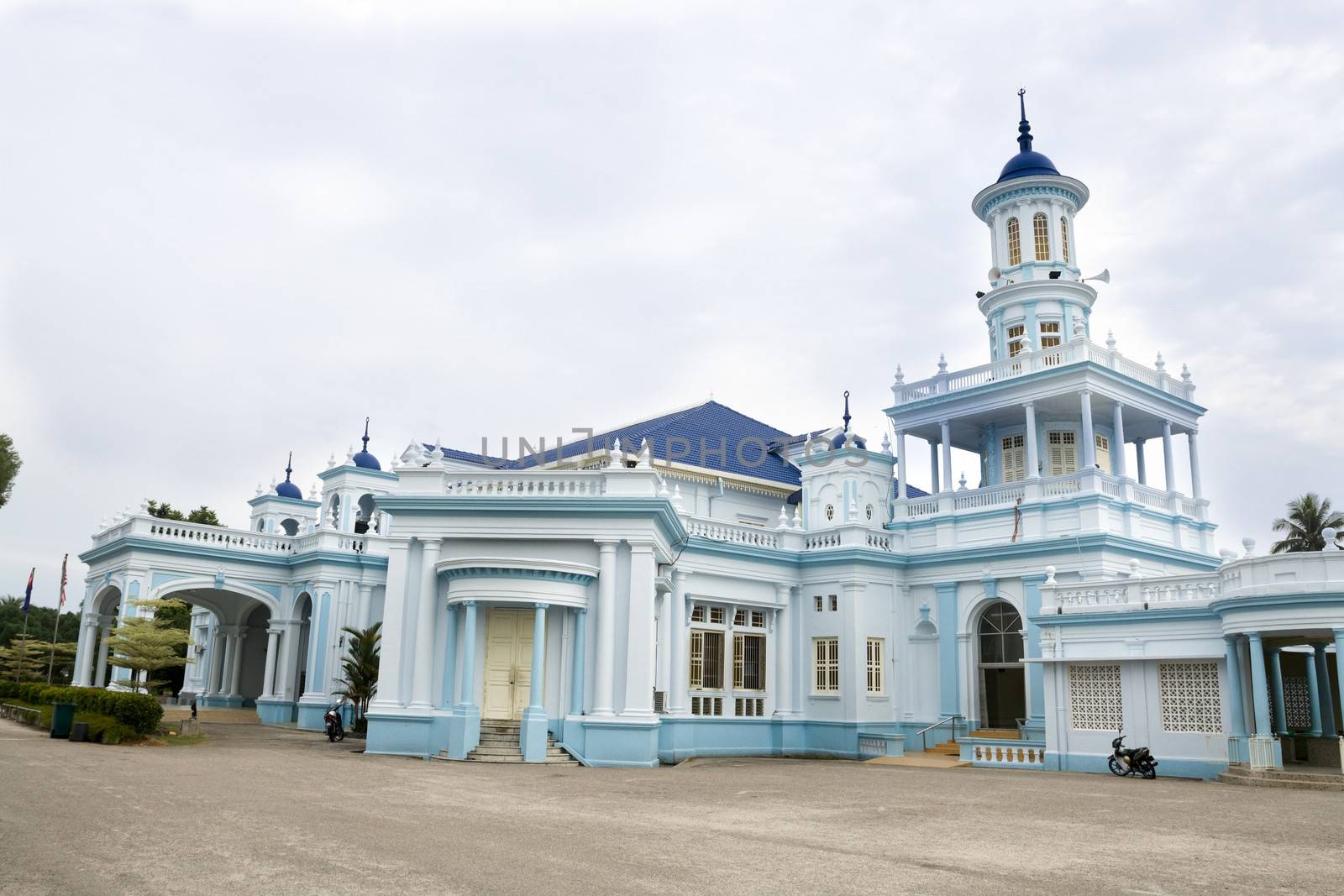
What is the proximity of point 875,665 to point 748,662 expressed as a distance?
10.9ft

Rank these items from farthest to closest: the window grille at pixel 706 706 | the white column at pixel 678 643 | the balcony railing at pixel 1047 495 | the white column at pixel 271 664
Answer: the white column at pixel 271 664
the balcony railing at pixel 1047 495
the window grille at pixel 706 706
the white column at pixel 678 643

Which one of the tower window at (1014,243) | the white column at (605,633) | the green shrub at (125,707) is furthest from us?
the tower window at (1014,243)

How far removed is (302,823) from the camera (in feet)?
35.1

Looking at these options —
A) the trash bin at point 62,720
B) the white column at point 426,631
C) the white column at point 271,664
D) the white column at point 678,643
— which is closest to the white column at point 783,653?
the white column at point 678,643

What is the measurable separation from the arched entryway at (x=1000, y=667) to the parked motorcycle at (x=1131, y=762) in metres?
5.72

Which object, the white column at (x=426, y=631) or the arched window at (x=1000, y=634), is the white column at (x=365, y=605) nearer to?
the white column at (x=426, y=631)

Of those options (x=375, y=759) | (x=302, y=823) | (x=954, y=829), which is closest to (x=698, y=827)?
(x=954, y=829)

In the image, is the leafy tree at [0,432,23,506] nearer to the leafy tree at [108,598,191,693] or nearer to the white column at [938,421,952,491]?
the leafy tree at [108,598,191,693]

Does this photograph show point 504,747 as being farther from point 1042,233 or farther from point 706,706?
point 1042,233

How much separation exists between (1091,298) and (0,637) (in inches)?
2481

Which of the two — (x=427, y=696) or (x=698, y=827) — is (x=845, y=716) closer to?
(x=427, y=696)

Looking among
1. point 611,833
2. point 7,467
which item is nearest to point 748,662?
point 611,833

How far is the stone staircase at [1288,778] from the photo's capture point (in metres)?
17.9

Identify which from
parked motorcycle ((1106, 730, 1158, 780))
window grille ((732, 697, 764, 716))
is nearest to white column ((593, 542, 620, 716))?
window grille ((732, 697, 764, 716))
